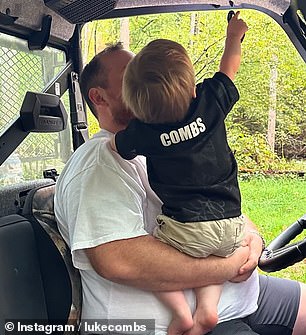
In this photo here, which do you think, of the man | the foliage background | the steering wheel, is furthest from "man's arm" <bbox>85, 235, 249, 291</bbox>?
the foliage background

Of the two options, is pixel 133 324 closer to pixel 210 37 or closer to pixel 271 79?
pixel 210 37

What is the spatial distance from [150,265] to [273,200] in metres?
4.37

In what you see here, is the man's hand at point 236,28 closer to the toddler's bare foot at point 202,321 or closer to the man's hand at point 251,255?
the man's hand at point 251,255

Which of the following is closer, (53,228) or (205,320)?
(205,320)

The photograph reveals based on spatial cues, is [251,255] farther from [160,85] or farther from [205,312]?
[160,85]

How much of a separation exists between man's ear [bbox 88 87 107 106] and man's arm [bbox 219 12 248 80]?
37 centimetres

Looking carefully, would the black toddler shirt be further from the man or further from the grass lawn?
the grass lawn

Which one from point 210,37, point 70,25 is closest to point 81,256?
point 70,25

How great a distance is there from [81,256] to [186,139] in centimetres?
40

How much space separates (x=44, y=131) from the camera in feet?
5.65

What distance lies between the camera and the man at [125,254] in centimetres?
132

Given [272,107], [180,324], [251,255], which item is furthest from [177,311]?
[272,107]

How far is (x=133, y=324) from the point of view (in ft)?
4.38

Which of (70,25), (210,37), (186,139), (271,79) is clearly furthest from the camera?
(271,79)
